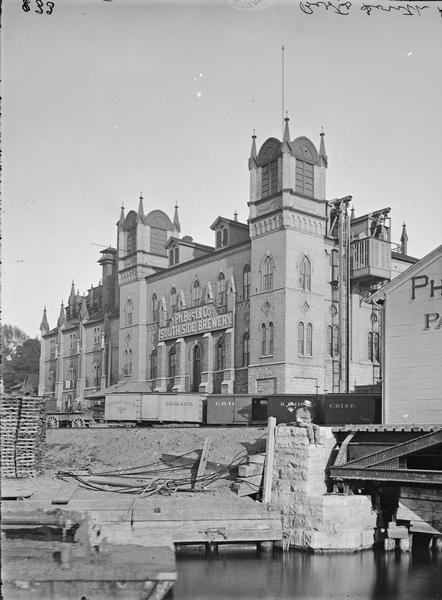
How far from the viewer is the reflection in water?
60.2 feet

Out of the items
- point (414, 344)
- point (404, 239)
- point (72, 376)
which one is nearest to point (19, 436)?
point (414, 344)

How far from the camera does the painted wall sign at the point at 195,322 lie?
51.9 m

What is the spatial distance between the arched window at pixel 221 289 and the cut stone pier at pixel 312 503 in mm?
26968

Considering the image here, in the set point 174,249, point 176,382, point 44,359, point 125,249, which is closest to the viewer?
point 176,382

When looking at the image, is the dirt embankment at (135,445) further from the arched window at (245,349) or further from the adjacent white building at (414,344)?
the arched window at (245,349)

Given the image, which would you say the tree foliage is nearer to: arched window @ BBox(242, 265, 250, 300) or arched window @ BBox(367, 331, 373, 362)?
arched window @ BBox(242, 265, 250, 300)

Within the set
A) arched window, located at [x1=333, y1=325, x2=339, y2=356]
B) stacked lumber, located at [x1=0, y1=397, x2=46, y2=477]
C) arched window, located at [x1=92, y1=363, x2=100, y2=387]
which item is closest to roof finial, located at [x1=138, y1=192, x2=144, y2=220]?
arched window, located at [x1=92, y1=363, x2=100, y2=387]

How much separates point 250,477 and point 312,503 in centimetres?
345

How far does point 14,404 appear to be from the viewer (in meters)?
25.0

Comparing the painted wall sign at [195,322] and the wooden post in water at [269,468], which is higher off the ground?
the painted wall sign at [195,322]

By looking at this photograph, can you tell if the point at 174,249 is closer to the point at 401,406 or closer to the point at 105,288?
the point at 105,288

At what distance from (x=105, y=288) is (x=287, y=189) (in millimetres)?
35740

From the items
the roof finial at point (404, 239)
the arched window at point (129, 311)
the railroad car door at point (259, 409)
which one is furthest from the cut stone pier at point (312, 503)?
the roof finial at point (404, 239)

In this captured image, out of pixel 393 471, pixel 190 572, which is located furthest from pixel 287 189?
pixel 190 572
